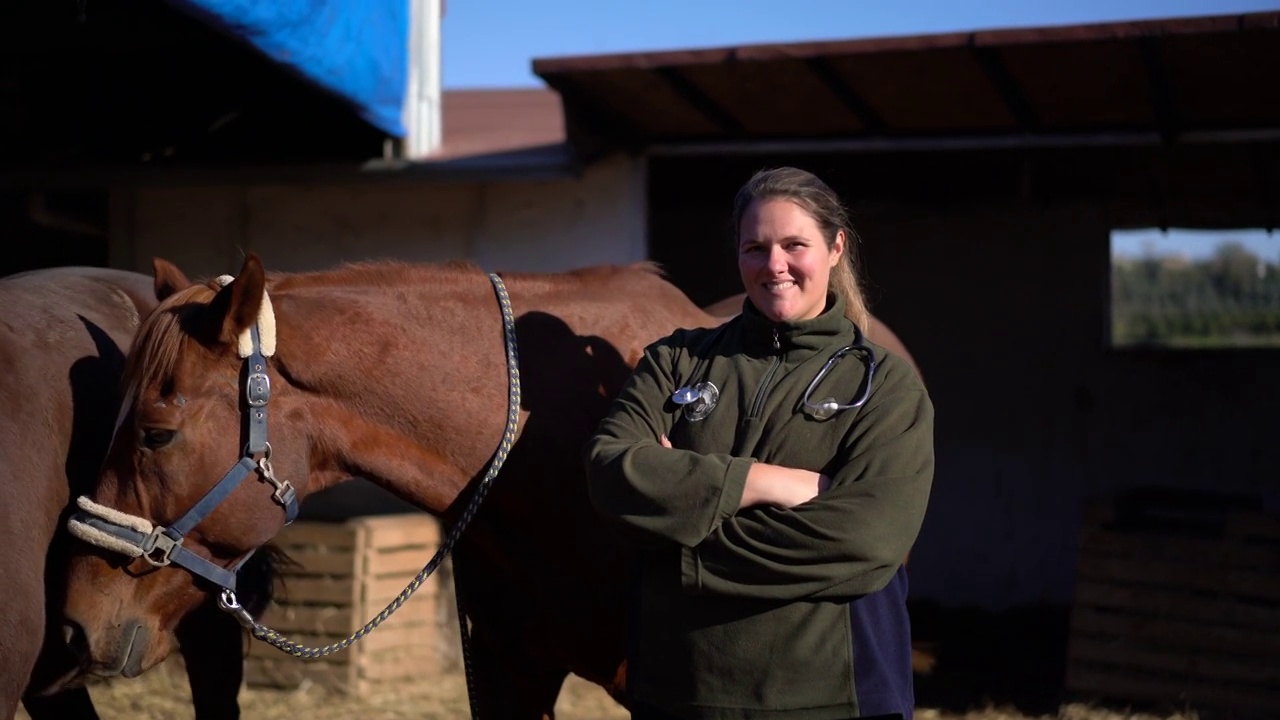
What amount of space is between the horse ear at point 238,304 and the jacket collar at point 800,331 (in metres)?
0.91

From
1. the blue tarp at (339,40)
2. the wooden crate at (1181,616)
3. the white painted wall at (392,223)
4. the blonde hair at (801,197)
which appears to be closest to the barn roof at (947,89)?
the white painted wall at (392,223)

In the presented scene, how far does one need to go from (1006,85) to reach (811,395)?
3.03 metres

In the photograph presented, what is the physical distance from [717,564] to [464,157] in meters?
3.90

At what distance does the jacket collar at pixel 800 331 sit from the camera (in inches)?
86.0

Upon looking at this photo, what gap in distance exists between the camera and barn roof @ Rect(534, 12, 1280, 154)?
4.32m

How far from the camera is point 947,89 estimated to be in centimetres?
486

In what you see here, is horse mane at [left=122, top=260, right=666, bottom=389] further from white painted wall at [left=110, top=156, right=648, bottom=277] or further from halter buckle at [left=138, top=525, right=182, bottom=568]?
white painted wall at [left=110, top=156, right=648, bottom=277]

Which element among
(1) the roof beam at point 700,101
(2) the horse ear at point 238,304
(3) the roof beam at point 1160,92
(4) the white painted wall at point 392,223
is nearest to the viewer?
(2) the horse ear at point 238,304

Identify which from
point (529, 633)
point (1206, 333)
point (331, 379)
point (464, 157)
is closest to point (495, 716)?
point (529, 633)

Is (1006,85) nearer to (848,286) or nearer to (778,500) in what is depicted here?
(848,286)

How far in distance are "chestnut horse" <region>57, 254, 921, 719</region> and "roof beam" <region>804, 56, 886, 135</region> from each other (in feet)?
6.16

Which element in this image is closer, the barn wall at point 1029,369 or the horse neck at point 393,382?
the horse neck at point 393,382

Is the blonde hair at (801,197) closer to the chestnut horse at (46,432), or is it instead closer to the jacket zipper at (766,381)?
the jacket zipper at (766,381)

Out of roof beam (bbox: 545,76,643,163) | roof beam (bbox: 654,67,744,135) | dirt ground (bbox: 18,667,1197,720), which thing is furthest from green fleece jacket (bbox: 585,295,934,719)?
dirt ground (bbox: 18,667,1197,720)
